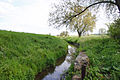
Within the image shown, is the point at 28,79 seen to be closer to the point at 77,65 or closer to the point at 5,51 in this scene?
the point at 5,51

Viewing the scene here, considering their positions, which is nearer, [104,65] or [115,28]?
[104,65]

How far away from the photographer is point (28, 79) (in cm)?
402

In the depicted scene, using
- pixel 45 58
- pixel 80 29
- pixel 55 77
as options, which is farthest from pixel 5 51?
pixel 80 29

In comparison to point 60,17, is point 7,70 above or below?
below

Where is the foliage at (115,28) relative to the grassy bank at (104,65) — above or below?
above

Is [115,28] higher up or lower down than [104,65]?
higher up

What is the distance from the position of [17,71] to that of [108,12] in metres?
12.4

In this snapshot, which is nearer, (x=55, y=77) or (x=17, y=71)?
(x=17, y=71)

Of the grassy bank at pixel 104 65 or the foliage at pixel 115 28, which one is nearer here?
the grassy bank at pixel 104 65

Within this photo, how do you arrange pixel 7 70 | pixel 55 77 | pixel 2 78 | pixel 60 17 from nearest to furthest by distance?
pixel 2 78
pixel 7 70
pixel 55 77
pixel 60 17

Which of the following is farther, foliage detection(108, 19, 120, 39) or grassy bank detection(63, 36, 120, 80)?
foliage detection(108, 19, 120, 39)

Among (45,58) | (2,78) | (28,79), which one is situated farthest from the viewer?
(45,58)

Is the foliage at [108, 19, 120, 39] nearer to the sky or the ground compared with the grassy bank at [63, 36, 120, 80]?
nearer to the sky

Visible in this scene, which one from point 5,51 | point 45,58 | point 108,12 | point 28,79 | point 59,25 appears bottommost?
point 28,79
